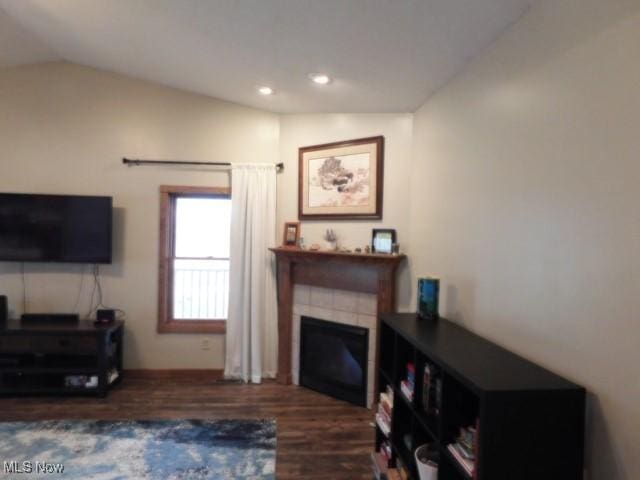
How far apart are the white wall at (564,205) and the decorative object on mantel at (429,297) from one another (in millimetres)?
133

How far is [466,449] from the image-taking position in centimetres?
149

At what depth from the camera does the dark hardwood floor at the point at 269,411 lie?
8.21 feet

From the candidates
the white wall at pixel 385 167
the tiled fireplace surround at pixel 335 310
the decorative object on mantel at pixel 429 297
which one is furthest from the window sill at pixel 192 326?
the decorative object on mantel at pixel 429 297

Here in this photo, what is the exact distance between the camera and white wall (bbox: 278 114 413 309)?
3262 millimetres

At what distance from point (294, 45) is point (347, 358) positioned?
2.57 m

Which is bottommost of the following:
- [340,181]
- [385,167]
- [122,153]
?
[340,181]

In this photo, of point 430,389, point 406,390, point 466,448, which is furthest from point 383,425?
point 466,448

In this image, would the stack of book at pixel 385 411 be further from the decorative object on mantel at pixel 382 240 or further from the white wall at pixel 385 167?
the decorative object on mantel at pixel 382 240

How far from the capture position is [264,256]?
12.3ft

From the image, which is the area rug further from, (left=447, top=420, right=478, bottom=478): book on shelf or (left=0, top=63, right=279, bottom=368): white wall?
(left=447, top=420, right=478, bottom=478): book on shelf

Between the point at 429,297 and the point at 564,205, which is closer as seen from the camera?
the point at 564,205

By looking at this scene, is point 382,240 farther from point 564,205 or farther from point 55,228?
point 55,228

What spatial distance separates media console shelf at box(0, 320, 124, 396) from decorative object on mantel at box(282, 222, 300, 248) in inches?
70.2

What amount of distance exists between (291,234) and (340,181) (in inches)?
28.0
